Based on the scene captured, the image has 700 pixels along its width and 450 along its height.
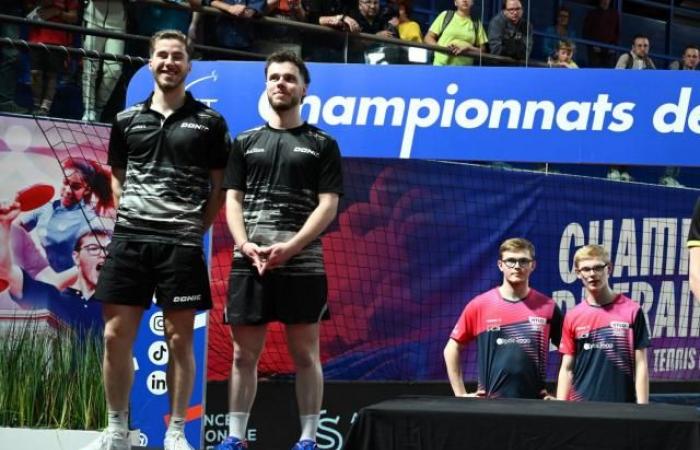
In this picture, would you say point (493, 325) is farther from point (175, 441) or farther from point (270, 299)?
point (175, 441)

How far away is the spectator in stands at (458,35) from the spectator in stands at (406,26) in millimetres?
175

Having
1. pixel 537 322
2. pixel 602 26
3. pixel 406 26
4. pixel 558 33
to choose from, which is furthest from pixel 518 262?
pixel 602 26

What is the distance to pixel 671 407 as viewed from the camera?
15.6ft

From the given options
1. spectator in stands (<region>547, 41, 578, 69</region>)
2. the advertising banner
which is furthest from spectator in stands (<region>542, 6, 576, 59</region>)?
the advertising banner

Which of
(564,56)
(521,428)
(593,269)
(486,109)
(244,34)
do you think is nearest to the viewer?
(521,428)

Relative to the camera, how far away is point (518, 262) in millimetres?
6305

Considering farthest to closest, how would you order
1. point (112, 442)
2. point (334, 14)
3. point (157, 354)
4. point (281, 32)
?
point (334, 14)
point (281, 32)
point (157, 354)
point (112, 442)

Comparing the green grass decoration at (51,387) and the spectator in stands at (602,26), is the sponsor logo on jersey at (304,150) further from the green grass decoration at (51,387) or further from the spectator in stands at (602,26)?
the spectator in stands at (602,26)

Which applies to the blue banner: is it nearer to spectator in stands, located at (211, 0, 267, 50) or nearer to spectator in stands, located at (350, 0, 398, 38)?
spectator in stands, located at (211, 0, 267, 50)

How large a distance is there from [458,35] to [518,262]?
4570 mm

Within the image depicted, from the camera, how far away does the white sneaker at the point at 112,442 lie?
526cm

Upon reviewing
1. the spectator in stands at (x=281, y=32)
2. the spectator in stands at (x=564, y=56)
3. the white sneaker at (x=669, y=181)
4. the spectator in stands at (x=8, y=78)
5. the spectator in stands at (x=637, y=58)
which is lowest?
the white sneaker at (x=669, y=181)

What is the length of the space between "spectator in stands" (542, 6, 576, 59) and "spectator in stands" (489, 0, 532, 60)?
99 centimetres

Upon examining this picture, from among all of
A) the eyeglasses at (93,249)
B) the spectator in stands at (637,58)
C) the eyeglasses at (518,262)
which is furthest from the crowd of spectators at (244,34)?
the eyeglasses at (518,262)
